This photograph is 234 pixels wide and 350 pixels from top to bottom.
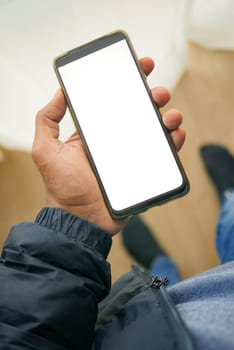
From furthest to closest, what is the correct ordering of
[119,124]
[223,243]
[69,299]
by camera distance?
1. [223,243]
2. [119,124]
3. [69,299]

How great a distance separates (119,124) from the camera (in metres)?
0.50

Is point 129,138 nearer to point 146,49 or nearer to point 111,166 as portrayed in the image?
point 111,166

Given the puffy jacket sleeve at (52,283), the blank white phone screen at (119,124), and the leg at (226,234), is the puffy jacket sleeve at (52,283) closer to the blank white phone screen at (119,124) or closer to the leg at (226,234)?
the blank white phone screen at (119,124)

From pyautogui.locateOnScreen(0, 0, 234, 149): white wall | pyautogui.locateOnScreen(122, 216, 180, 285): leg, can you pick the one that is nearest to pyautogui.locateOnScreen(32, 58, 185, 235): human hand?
pyautogui.locateOnScreen(0, 0, 234, 149): white wall

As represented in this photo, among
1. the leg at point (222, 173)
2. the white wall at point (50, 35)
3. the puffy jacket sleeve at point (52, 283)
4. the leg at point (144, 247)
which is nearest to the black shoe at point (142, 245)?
the leg at point (144, 247)

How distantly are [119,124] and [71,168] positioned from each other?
9cm

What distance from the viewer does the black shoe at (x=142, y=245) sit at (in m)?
0.82

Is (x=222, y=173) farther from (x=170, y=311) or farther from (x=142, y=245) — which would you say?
(x=170, y=311)

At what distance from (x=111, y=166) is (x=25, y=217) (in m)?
0.41

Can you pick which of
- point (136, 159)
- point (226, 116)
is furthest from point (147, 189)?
point (226, 116)

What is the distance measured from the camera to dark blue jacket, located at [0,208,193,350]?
37 centimetres

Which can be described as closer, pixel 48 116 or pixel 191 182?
pixel 48 116

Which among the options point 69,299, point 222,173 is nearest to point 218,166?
point 222,173

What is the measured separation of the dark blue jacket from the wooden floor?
364 mm
